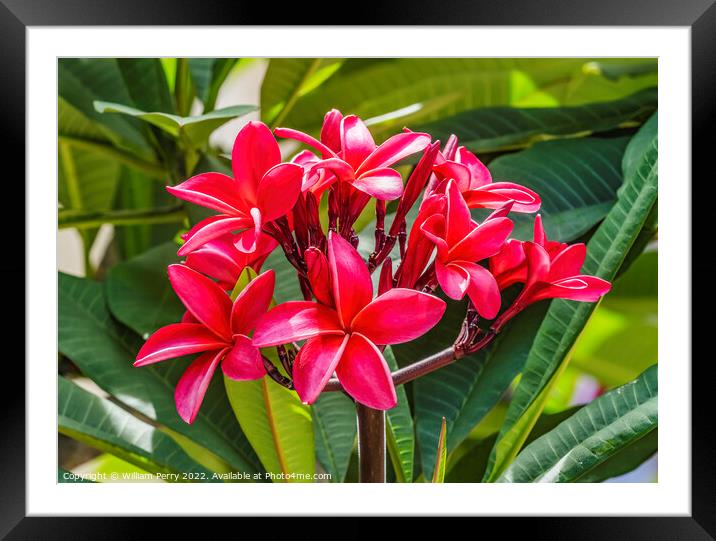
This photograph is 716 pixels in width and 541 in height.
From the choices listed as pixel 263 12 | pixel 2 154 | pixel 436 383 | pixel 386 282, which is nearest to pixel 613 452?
pixel 436 383

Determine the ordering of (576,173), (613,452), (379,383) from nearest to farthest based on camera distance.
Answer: (379,383)
(613,452)
(576,173)

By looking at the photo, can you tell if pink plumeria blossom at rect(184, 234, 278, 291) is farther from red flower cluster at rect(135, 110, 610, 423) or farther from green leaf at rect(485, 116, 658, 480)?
green leaf at rect(485, 116, 658, 480)

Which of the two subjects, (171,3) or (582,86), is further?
(582,86)

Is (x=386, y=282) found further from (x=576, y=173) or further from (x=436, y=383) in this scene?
(x=576, y=173)

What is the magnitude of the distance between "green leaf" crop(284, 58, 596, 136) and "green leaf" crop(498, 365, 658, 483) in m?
0.32

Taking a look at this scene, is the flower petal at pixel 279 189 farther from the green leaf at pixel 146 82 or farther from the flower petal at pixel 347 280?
the green leaf at pixel 146 82

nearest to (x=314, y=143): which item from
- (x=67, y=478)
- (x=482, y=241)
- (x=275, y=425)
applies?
(x=482, y=241)

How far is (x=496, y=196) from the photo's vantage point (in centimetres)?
52

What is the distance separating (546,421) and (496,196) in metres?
0.23

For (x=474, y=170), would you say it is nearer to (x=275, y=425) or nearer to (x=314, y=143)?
(x=314, y=143)

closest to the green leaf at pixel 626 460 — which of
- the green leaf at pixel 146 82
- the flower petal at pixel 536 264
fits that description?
the flower petal at pixel 536 264

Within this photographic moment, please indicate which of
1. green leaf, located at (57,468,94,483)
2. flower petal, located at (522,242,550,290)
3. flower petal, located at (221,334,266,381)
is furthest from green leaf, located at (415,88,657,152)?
green leaf, located at (57,468,94,483)

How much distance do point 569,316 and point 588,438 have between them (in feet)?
0.36

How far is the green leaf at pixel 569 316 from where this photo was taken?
0.63 m
